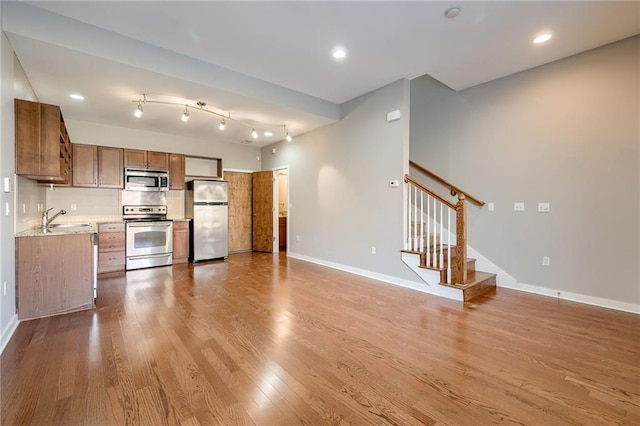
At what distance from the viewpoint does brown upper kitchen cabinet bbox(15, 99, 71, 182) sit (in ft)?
9.07

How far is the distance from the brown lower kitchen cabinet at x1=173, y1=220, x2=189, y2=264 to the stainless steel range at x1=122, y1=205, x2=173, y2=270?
12cm

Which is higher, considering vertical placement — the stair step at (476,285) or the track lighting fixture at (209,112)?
the track lighting fixture at (209,112)

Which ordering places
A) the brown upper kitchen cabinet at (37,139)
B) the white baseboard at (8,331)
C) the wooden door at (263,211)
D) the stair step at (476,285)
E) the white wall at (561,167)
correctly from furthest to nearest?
the wooden door at (263,211) < the stair step at (476,285) < the white wall at (561,167) < the brown upper kitchen cabinet at (37,139) < the white baseboard at (8,331)

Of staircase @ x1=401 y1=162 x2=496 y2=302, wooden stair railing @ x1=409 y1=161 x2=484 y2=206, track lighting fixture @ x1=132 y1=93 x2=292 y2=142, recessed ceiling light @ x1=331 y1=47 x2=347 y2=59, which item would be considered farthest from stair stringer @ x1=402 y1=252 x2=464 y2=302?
track lighting fixture @ x1=132 y1=93 x2=292 y2=142

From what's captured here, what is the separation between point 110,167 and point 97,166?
19 cm

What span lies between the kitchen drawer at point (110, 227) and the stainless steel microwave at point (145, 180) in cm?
76

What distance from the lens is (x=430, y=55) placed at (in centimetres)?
346

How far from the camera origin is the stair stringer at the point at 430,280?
3553mm

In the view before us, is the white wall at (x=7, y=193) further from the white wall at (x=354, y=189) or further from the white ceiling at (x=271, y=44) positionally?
the white wall at (x=354, y=189)

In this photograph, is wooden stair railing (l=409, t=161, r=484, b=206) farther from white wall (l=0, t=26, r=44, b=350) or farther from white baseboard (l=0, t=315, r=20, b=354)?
white baseboard (l=0, t=315, r=20, b=354)

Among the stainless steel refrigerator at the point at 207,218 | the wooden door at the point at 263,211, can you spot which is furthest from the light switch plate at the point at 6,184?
the wooden door at the point at 263,211

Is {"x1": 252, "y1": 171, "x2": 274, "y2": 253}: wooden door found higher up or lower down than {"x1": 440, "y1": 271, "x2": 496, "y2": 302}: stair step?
higher up

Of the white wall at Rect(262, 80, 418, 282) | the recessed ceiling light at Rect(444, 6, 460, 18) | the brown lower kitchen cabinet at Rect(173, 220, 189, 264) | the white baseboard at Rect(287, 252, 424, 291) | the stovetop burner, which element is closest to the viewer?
the recessed ceiling light at Rect(444, 6, 460, 18)

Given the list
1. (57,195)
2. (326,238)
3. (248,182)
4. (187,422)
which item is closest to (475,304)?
(326,238)
